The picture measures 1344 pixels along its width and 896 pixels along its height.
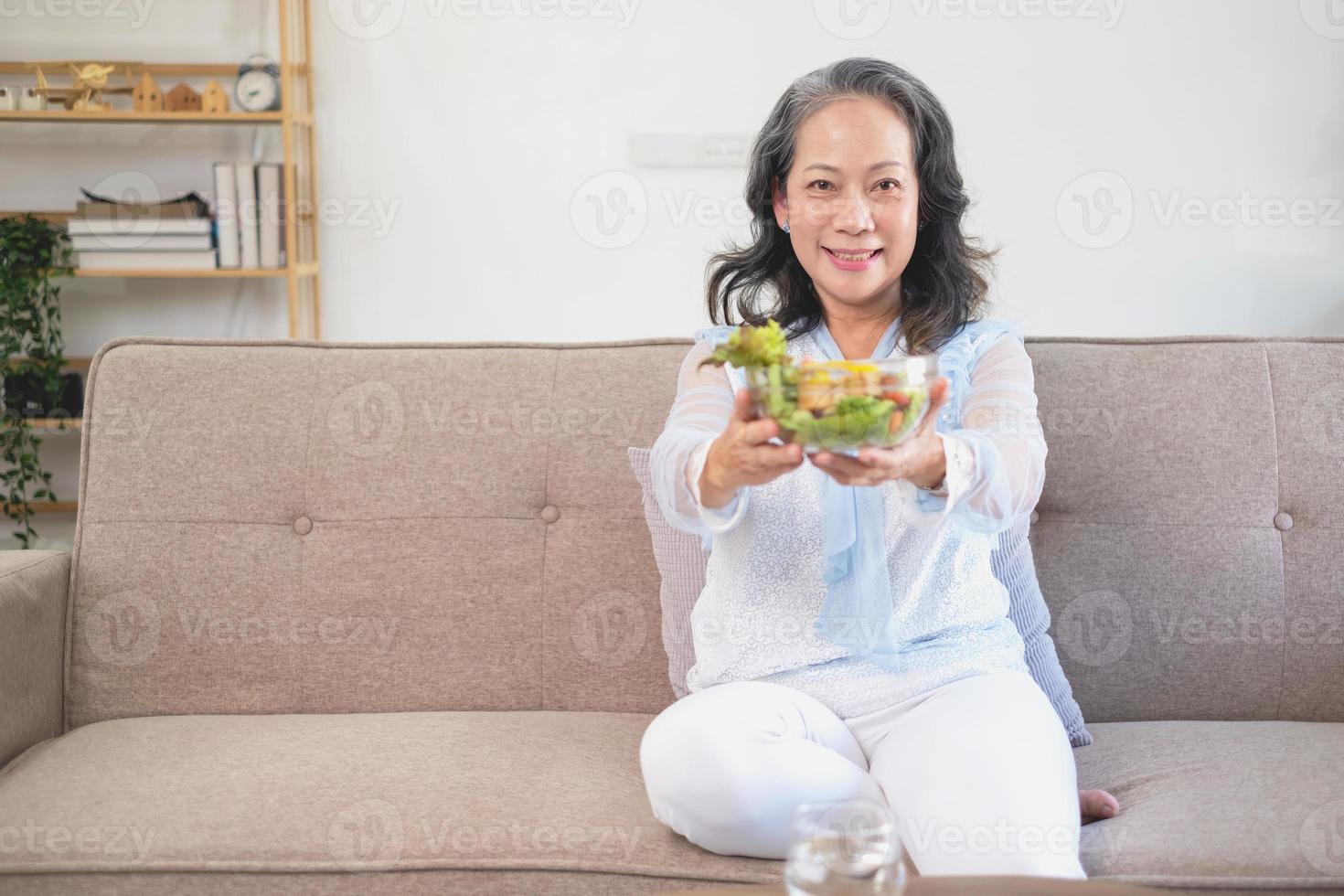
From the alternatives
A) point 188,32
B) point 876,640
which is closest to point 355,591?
point 876,640

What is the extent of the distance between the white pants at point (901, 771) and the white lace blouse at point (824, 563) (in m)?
0.06

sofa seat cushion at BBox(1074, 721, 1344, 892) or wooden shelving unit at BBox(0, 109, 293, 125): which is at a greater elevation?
wooden shelving unit at BBox(0, 109, 293, 125)

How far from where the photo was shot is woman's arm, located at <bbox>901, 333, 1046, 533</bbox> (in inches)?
49.5

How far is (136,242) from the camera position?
3.46m

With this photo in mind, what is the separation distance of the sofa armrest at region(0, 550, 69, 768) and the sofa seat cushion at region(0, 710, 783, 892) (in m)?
0.06

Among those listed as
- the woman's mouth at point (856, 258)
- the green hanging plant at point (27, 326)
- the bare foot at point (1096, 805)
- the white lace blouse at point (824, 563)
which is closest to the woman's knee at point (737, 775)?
the white lace blouse at point (824, 563)

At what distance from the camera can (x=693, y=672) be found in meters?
1.50

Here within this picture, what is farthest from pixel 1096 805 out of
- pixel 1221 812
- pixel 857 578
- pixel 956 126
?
pixel 956 126

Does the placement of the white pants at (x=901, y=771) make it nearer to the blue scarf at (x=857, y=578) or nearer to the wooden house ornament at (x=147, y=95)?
the blue scarf at (x=857, y=578)

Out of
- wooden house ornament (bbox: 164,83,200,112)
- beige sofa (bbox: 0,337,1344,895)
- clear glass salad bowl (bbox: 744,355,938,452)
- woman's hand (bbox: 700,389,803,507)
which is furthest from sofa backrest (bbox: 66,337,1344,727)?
wooden house ornament (bbox: 164,83,200,112)

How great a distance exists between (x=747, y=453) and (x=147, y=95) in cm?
292

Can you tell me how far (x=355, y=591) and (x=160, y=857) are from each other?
48 centimetres

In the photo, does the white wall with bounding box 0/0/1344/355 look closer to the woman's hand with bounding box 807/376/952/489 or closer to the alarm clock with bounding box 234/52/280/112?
the alarm clock with bounding box 234/52/280/112

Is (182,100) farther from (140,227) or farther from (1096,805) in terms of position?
(1096,805)
